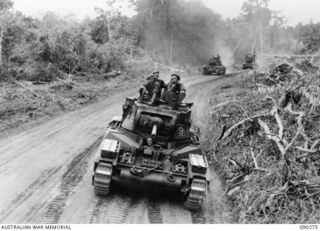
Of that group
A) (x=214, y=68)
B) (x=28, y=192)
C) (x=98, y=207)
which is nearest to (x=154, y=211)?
(x=98, y=207)

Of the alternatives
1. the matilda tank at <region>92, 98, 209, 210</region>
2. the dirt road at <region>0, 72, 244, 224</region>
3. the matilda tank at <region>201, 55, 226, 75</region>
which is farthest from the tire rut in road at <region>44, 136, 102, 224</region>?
the matilda tank at <region>201, 55, 226, 75</region>

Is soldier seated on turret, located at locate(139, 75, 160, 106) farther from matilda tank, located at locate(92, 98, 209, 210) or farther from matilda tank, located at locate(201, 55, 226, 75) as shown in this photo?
matilda tank, located at locate(201, 55, 226, 75)

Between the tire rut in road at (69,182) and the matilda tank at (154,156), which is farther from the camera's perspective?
the matilda tank at (154,156)

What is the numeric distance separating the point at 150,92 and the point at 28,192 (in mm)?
4626

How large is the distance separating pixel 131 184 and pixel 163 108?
2472 millimetres

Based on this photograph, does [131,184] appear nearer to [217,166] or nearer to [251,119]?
[217,166]

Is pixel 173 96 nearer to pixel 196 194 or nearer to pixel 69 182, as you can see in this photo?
pixel 196 194

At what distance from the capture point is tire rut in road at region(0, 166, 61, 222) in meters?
8.76

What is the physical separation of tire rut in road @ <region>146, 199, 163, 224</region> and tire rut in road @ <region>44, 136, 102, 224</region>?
1874mm

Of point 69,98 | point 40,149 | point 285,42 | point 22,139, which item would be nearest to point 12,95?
point 69,98

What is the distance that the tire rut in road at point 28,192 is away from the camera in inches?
345

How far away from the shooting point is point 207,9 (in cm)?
5531

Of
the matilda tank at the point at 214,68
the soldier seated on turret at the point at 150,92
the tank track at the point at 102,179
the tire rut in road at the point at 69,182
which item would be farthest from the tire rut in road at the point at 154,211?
the matilda tank at the point at 214,68

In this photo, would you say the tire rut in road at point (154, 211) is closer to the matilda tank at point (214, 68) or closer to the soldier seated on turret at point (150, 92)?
the soldier seated on turret at point (150, 92)
